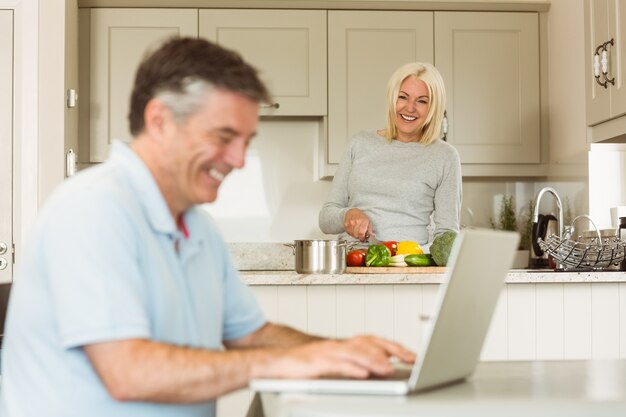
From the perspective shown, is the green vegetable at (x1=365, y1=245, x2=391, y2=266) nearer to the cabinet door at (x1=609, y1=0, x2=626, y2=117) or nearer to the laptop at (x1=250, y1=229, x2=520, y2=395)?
the cabinet door at (x1=609, y1=0, x2=626, y2=117)

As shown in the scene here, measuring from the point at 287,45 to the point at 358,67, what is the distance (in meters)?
0.35

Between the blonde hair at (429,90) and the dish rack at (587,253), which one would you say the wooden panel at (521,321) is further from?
the blonde hair at (429,90)

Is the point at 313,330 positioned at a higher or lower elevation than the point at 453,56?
lower

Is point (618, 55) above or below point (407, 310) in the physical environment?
above

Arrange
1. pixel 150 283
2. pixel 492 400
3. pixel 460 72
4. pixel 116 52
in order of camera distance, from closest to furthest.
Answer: pixel 492 400 → pixel 150 283 → pixel 116 52 → pixel 460 72

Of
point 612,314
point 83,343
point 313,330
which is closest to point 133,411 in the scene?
point 83,343

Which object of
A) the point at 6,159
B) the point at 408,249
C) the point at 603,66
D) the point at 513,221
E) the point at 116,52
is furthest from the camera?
the point at 513,221

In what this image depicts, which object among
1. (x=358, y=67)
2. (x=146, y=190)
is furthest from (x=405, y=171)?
(x=146, y=190)

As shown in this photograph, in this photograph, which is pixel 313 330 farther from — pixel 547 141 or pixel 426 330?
pixel 547 141

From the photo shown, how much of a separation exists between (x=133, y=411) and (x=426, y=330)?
385mm

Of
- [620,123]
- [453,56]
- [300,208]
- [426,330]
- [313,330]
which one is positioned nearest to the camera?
[426,330]

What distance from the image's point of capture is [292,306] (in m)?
2.85

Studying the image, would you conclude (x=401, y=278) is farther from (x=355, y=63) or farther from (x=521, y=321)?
(x=355, y=63)

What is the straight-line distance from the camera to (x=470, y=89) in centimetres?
470
